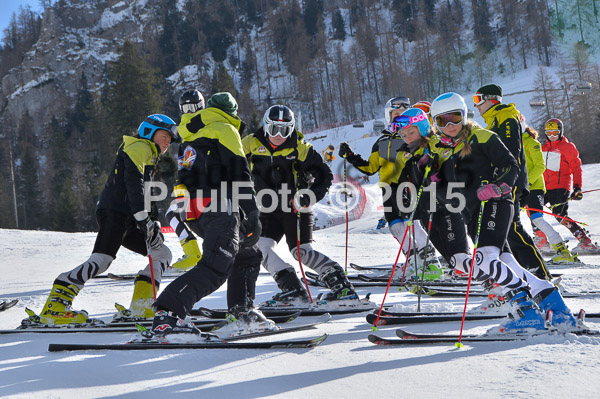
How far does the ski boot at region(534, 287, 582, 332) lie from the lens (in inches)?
135

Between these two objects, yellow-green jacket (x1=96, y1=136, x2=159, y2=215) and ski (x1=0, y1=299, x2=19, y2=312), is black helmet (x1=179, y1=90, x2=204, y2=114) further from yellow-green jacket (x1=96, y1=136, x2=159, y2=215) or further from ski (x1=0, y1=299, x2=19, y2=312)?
ski (x1=0, y1=299, x2=19, y2=312)

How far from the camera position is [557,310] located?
347 cm

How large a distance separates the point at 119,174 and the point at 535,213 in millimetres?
5751

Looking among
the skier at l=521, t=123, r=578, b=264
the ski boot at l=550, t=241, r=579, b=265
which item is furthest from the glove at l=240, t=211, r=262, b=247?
the ski boot at l=550, t=241, r=579, b=265

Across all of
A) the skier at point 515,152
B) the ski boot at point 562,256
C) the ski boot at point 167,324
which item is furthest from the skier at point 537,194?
the ski boot at point 167,324

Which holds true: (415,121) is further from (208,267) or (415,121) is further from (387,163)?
(208,267)

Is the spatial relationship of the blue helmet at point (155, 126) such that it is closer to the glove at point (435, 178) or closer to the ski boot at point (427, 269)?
the glove at point (435, 178)

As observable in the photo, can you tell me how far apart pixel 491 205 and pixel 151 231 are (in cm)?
253

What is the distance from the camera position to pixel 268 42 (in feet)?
270

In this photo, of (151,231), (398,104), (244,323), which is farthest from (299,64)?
(244,323)

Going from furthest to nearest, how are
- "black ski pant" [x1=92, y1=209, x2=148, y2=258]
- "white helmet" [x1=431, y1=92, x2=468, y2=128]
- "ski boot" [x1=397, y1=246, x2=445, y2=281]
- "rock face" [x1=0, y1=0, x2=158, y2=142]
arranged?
"rock face" [x1=0, y1=0, x2=158, y2=142]
"ski boot" [x1=397, y1=246, x2=445, y2=281]
"black ski pant" [x1=92, y1=209, x2=148, y2=258]
"white helmet" [x1=431, y1=92, x2=468, y2=128]

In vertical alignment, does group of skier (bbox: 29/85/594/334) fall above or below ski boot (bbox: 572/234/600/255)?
above

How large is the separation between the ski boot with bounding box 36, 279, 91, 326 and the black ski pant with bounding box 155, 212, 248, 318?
1369 millimetres

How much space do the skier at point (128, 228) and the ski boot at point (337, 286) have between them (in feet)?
4.70
